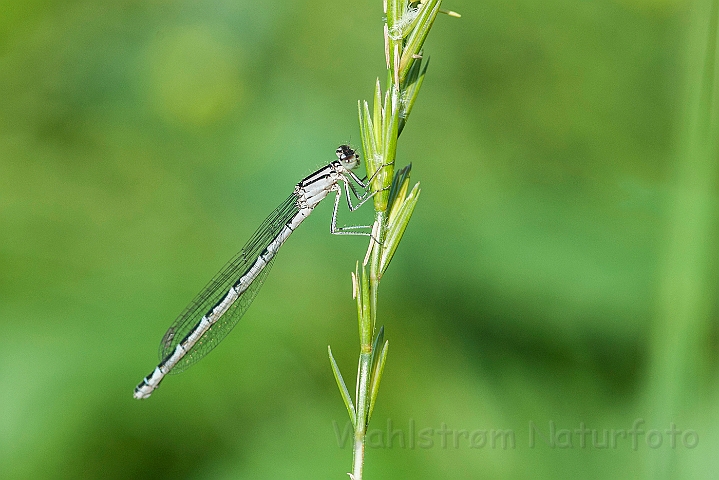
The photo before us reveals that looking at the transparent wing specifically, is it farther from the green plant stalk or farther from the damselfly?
the green plant stalk

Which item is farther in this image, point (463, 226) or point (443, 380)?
point (463, 226)

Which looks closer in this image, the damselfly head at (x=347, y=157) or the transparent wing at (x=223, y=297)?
the damselfly head at (x=347, y=157)

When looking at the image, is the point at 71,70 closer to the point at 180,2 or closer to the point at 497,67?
the point at 180,2

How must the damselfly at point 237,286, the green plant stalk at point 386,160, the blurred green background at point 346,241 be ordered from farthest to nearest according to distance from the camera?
the damselfly at point 237,286
the blurred green background at point 346,241
the green plant stalk at point 386,160

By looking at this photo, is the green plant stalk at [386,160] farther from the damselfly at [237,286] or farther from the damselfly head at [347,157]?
the damselfly at [237,286]

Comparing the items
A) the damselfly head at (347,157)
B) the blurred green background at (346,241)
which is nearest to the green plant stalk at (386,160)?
the blurred green background at (346,241)

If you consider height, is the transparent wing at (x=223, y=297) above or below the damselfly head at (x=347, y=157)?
below

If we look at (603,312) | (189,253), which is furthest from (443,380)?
(189,253)
